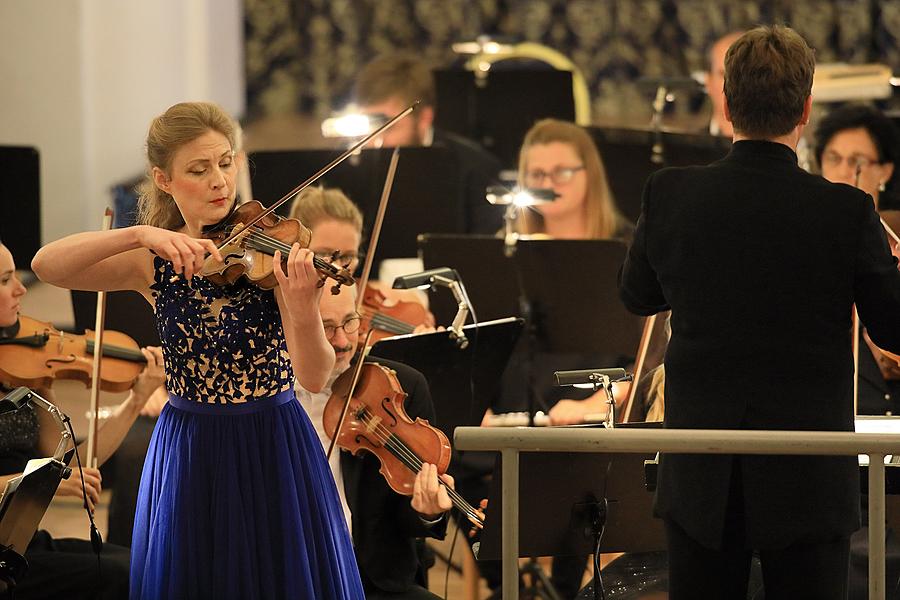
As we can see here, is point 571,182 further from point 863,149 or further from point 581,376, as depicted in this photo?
point 581,376

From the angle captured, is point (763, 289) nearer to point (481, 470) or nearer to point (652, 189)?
point (652, 189)

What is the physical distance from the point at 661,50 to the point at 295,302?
26.0 ft

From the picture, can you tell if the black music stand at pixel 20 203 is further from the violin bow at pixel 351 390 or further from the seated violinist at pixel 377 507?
the violin bow at pixel 351 390

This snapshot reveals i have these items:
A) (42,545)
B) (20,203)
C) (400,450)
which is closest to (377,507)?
(400,450)

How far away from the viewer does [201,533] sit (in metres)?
1.97

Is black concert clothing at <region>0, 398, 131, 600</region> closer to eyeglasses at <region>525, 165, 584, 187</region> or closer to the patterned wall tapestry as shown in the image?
eyeglasses at <region>525, 165, 584, 187</region>

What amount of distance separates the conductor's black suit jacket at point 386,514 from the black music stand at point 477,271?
667mm

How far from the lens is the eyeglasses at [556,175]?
367 cm

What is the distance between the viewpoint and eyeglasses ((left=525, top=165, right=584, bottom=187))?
3.67 meters

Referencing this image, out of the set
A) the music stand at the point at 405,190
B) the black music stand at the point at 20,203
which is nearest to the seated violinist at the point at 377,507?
the black music stand at the point at 20,203

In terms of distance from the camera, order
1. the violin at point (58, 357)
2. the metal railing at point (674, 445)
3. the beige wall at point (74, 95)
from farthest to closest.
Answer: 1. the beige wall at point (74, 95)
2. the violin at point (58, 357)
3. the metal railing at point (674, 445)

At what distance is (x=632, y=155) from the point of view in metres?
4.02

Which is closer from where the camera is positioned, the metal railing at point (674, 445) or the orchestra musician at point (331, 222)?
the metal railing at point (674, 445)

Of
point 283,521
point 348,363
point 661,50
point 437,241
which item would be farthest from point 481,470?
point 661,50
